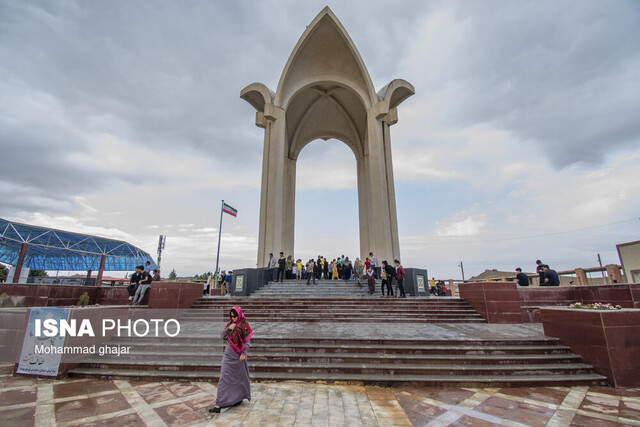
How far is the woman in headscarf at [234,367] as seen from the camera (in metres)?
3.32

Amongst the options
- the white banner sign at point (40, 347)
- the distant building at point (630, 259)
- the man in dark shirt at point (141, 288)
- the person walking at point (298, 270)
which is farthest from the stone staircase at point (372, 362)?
the distant building at point (630, 259)

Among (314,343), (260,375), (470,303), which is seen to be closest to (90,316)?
(260,375)

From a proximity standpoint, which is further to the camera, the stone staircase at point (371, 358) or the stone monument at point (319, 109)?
the stone monument at point (319, 109)

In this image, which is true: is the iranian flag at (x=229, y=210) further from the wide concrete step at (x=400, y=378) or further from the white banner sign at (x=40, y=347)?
the wide concrete step at (x=400, y=378)

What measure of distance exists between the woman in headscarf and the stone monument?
488 inches

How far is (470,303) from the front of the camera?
8570 millimetres

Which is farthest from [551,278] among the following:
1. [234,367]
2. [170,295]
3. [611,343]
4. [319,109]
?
[319,109]

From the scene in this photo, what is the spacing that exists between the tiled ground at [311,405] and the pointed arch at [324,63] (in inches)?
668

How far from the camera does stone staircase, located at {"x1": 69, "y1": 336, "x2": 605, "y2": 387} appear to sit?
14.2 ft

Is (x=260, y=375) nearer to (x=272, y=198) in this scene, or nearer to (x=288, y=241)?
(x=272, y=198)

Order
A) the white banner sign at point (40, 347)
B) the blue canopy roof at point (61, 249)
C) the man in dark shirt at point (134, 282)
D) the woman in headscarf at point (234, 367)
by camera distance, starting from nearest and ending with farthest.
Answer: the woman in headscarf at point (234, 367)
the white banner sign at point (40, 347)
the man in dark shirt at point (134, 282)
the blue canopy roof at point (61, 249)

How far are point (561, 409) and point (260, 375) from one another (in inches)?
159

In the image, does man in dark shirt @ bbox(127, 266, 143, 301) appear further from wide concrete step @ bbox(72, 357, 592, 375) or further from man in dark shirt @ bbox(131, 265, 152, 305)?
wide concrete step @ bbox(72, 357, 592, 375)

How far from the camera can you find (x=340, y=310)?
8570 mm
